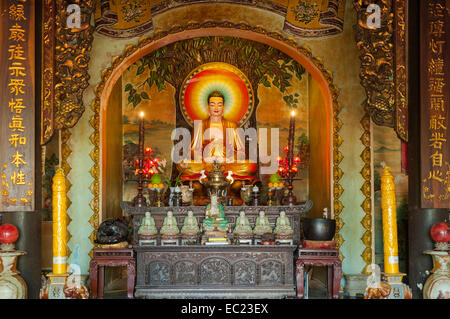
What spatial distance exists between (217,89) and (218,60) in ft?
1.70

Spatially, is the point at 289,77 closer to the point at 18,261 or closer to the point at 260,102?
the point at 260,102

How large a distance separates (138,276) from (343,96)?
3.54 m

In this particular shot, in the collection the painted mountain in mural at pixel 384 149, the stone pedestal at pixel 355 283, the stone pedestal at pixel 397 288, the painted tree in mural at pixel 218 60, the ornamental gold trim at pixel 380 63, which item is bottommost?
the stone pedestal at pixel 355 283

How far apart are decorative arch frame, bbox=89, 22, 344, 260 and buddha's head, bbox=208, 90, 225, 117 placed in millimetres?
2155

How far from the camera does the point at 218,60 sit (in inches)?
377

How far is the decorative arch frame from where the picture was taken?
700 cm

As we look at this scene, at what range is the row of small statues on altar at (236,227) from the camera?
6398 mm

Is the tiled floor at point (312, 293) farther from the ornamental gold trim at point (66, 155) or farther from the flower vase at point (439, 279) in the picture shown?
the flower vase at point (439, 279)

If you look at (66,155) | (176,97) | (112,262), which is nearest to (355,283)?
(112,262)

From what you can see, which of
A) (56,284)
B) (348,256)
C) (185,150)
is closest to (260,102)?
(185,150)

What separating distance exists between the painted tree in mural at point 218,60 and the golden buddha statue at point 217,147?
2.21 feet

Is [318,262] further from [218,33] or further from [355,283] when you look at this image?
[218,33]

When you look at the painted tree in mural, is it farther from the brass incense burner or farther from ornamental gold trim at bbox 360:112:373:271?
the brass incense burner

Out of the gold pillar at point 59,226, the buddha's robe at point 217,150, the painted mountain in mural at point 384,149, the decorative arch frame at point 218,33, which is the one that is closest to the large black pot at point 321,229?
the decorative arch frame at point 218,33
